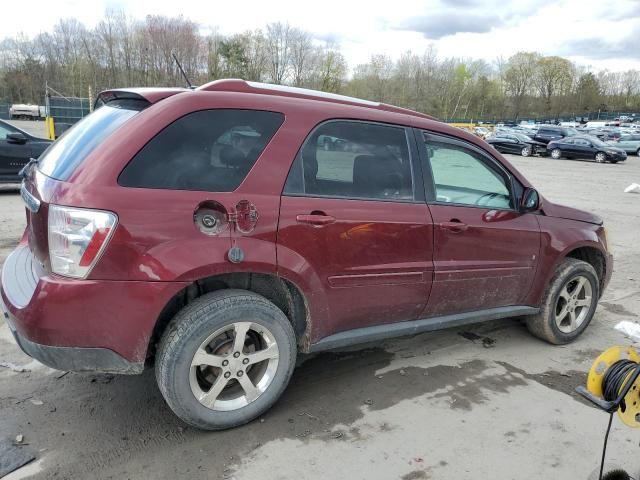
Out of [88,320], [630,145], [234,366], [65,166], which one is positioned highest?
[65,166]

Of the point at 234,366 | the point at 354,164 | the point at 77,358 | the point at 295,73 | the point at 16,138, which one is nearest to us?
the point at 77,358

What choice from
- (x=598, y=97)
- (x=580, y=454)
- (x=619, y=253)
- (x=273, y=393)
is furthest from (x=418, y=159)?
(x=598, y=97)

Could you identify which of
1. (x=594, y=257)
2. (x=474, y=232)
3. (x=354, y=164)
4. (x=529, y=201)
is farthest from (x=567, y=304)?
(x=354, y=164)

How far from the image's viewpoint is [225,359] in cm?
270

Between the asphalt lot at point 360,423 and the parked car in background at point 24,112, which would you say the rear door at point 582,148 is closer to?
the asphalt lot at point 360,423

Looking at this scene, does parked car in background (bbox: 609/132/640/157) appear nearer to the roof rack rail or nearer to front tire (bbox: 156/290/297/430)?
the roof rack rail

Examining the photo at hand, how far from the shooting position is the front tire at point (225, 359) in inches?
101

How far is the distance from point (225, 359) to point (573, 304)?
3.06 meters

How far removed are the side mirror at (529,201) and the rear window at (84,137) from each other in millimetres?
2721

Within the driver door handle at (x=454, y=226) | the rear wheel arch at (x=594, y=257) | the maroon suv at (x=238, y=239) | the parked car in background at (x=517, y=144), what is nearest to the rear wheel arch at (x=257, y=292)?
the maroon suv at (x=238, y=239)

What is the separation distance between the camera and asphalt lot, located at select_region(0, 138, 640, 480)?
2.58 m

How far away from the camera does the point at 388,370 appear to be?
3.65 metres

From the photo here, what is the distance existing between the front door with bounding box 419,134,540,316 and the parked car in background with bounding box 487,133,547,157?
30812mm

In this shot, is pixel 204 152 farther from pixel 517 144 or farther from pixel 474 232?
pixel 517 144
